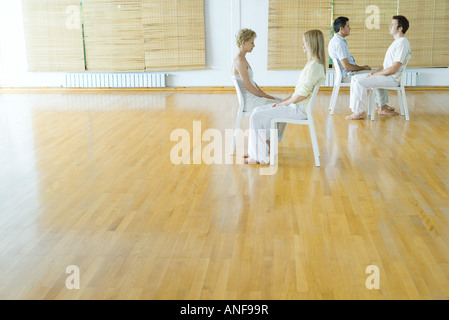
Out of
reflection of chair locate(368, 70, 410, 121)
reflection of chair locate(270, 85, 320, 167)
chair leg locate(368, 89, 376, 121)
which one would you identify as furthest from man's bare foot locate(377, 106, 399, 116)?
reflection of chair locate(270, 85, 320, 167)

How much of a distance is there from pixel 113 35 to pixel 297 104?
232 inches

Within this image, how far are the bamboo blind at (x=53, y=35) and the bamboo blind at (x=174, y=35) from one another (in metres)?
1.27

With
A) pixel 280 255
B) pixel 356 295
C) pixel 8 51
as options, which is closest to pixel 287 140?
pixel 280 255

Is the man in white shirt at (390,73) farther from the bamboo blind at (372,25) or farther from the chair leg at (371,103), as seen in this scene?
the bamboo blind at (372,25)

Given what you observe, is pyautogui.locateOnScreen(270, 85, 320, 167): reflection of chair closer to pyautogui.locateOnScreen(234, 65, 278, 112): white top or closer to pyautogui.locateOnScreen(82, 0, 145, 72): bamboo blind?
pyautogui.locateOnScreen(234, 65, 278, 112): white top

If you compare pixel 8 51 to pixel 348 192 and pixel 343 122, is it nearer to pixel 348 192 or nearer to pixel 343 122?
pixel 343 122

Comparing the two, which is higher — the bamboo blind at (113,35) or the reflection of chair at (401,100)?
the bamboo blind at (113,35)

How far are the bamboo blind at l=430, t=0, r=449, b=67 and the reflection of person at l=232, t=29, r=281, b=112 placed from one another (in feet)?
17.9

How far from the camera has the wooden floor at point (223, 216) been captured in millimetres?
3129

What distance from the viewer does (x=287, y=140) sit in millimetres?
6457

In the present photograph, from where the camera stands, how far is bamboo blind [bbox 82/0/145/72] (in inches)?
404

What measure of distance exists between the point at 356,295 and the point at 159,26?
26.7 feet

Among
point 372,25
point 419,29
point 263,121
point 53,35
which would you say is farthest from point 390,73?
point 53,35

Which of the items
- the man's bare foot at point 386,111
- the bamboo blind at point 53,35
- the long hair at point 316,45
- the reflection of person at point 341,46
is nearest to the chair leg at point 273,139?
the long hair at point 316,45
